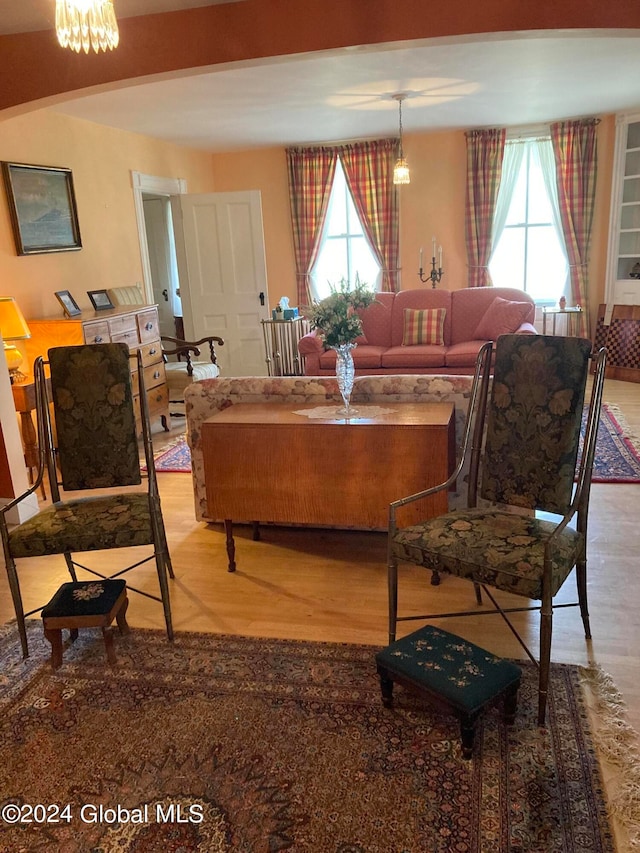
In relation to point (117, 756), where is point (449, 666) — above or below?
above

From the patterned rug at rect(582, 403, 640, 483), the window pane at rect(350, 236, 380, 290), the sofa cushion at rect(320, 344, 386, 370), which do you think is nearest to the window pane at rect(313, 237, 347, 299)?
the window pane at rect(350, 236, 380, 290)

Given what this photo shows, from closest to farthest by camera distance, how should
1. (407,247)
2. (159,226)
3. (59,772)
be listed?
(59,772) → (407,247) → (159,226)

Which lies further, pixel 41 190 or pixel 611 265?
pixel 611 265

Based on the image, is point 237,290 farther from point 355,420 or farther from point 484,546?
point 484,546

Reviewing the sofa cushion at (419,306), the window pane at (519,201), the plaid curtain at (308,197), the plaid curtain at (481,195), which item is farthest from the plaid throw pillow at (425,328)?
the plaid curtain at (308,197)

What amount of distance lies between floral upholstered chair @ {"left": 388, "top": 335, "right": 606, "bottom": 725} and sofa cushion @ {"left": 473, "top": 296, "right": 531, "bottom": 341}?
11.3ft

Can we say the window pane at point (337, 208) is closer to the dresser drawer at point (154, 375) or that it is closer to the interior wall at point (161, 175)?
the interior wall at point (161, 175)

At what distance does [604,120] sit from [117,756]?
6.96m

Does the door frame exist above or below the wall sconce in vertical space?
above

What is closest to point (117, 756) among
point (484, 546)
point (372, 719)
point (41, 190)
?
point (372, 719)

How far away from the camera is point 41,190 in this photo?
4.62 meters

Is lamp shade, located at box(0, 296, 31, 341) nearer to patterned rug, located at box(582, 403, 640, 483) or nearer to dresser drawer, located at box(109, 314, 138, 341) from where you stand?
dresser drawer, located at box(109, 314, 138, 341)

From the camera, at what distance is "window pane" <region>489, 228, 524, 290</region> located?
23.4ft

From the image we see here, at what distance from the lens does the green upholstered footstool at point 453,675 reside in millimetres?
1817
